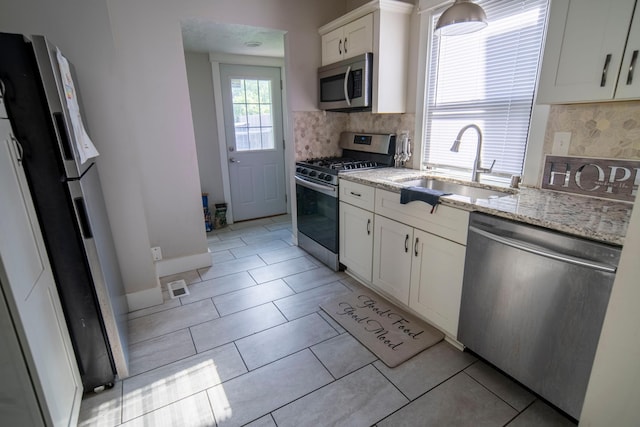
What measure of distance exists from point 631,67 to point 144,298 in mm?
3243

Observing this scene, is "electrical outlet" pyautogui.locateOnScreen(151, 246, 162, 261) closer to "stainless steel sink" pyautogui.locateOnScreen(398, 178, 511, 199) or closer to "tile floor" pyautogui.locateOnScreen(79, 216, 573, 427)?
"tile floor" pyautogui.locateOnScreen(79, 216, 573, 427)

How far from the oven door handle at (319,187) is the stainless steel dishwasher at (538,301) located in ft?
4.47

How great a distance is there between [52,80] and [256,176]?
3.24 metres

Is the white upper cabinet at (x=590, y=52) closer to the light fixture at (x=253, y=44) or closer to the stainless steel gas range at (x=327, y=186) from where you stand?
the stainless steel gas range at (x=327, y=186)

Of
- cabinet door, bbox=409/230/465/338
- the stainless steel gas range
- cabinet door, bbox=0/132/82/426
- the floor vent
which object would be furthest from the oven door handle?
cabinet door, bbox=0/132/82/426

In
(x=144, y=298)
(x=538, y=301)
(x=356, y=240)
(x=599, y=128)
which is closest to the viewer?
(x=538, y=301)

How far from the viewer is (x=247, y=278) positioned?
9.84ft

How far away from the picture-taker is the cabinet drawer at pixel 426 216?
184cm

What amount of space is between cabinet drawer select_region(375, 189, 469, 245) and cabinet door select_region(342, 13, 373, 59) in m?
Result: 1.30

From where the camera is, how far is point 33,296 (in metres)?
1.28

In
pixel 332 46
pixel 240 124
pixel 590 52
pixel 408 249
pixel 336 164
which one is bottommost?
pixel 408 249

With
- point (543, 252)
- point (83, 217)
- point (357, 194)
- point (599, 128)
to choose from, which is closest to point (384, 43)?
point (357, 194)

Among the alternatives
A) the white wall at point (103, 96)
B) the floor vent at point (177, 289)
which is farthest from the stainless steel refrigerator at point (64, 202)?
the floor vent at point (177, 289)

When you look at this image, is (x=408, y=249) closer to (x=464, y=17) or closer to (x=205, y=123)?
(x=464, y=17)
